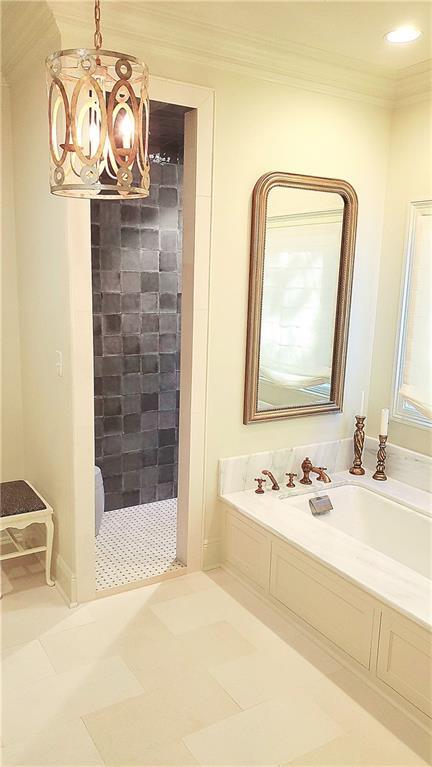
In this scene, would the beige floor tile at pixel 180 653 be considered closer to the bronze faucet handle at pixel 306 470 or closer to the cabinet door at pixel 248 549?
the cabinet door at pixel 248 549

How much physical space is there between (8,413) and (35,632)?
1.29 metres

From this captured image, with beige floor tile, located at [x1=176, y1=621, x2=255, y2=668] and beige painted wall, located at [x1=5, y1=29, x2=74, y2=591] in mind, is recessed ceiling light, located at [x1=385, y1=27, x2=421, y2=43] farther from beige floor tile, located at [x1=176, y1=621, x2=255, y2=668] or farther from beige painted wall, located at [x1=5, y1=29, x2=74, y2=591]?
beige floor tile, located at [x1=176, y1=621, x2=255, y2=668]

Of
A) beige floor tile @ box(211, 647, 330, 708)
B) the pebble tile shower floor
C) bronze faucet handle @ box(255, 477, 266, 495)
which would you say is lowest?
beige floor tile @ box(211, 647, 330, 708)

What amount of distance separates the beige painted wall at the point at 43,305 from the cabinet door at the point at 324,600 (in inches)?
39.7

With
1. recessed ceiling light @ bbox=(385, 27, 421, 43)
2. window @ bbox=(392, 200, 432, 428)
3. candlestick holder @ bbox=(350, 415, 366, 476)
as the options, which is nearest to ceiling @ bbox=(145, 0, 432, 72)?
recessed ceiling light @ bbox=(385, 27, 421, 43)

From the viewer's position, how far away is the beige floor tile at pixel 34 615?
2748 millimetres

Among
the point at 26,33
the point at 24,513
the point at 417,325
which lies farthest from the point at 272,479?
the point at 26,33

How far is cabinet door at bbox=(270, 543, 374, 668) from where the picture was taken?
2.51 m

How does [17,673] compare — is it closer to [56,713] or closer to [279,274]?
[56,713]

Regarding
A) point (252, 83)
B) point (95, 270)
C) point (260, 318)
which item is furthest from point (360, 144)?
point (95, 270)

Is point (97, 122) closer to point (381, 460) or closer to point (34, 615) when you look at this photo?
point (34, 615)

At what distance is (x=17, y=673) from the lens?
8.18 feet

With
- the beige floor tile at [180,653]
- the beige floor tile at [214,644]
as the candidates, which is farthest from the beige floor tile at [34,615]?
the beige floor tile at [214,644]

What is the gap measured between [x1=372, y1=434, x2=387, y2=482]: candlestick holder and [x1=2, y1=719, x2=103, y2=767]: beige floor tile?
6.79ft
